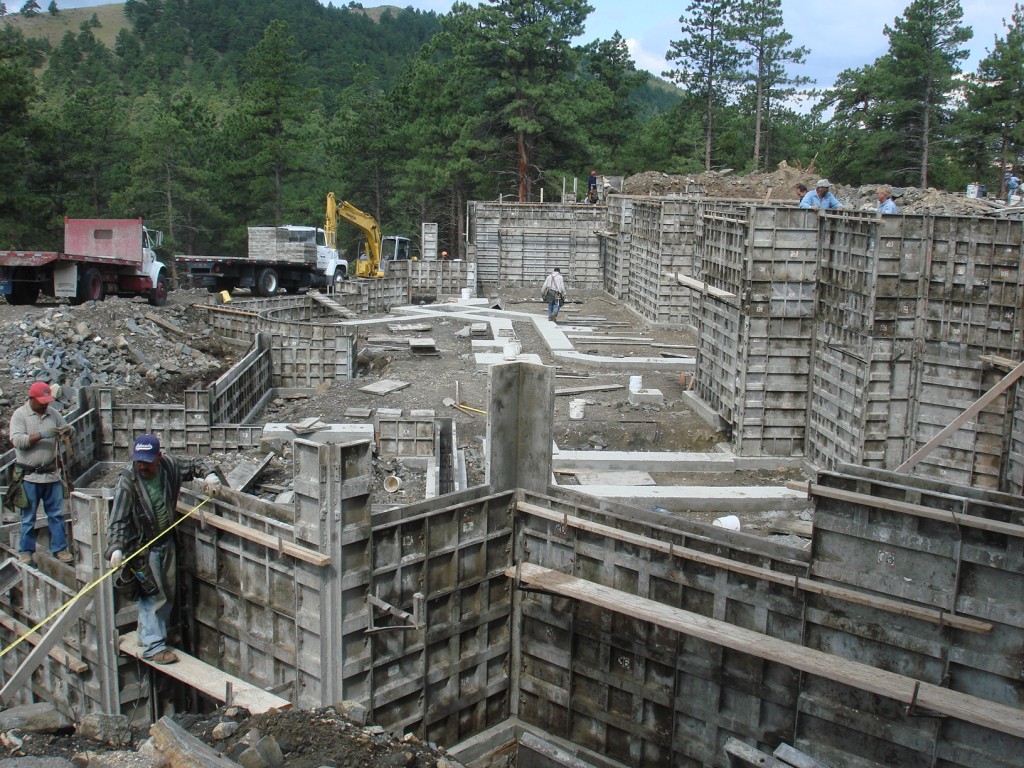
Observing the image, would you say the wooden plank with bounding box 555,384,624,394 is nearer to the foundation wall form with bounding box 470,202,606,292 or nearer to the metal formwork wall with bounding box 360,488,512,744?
the metal formwork wall with bounding box 360,488,512,744

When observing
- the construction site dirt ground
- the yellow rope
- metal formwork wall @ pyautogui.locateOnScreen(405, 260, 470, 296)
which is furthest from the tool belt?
metal formwork wall @ pyautogui.locateOnScreen(405, 260, 470, 296)

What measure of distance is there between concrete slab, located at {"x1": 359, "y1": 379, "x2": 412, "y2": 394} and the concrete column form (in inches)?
440

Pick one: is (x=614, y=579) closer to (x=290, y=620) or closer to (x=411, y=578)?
(x=411, y=578)

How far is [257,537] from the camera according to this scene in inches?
287

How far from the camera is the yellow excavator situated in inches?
1425

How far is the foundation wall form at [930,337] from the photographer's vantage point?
12.2m

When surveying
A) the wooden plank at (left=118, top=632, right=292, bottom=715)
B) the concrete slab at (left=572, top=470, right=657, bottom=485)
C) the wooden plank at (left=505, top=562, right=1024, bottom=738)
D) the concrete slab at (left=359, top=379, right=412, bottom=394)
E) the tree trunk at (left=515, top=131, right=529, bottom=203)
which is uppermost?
the tree trunk at (left=515, top=131, right=529, bottom=203)

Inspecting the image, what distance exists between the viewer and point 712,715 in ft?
23.7

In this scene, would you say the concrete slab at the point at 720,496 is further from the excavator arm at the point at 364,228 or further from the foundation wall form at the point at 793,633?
the excavator arm at the point at 364,228

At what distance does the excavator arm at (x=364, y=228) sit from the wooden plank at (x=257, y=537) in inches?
1110

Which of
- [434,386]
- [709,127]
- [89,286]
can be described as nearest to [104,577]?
[434,386]

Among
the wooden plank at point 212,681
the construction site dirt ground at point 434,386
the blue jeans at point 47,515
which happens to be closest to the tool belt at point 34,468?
the blue jeans at point 47,515

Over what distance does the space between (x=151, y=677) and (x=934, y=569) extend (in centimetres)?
601

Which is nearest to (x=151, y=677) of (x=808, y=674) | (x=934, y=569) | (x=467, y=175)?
(x=808, y=674)
